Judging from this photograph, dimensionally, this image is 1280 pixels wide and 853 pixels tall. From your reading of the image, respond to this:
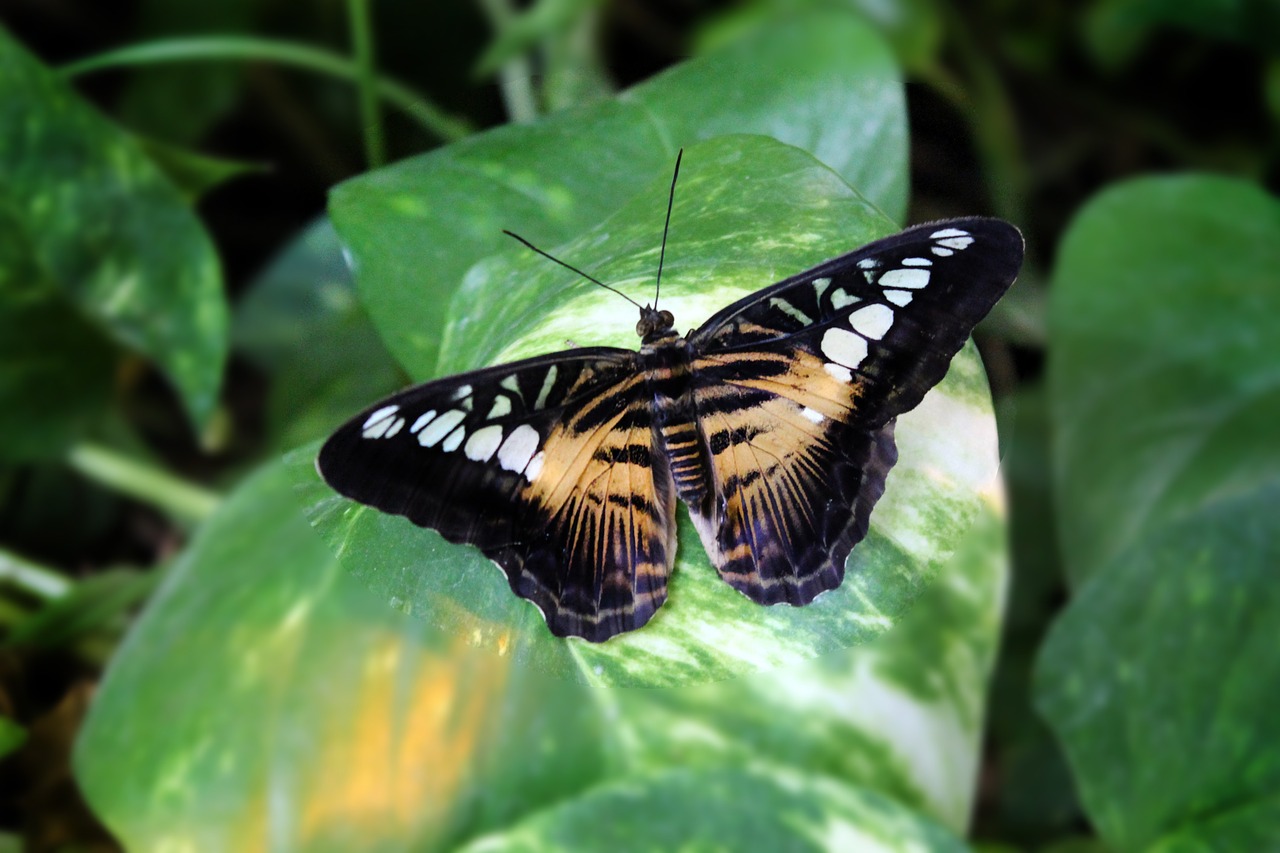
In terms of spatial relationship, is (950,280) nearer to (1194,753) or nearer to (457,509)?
(457,509)

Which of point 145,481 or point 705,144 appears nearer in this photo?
point 705,144

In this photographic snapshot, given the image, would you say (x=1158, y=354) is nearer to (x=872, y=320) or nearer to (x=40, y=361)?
(x=872, y=320)

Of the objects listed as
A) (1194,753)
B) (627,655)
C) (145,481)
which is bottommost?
(145,481)

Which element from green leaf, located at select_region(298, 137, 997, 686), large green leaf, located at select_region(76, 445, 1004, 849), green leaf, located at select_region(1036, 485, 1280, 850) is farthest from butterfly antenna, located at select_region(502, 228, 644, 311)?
green leaf, located at select_region(1036, 485, 1280, 850)

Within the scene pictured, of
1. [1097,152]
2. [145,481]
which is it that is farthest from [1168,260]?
[145,481]

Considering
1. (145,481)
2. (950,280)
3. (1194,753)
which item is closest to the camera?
(950,280)

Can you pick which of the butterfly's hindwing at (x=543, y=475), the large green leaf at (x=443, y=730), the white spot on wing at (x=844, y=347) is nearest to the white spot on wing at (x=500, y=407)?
the butterfly's hindwing at (x=543, y=475)

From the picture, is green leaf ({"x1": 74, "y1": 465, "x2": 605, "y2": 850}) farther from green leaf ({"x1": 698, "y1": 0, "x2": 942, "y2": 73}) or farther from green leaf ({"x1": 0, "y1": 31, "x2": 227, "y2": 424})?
green leaf ({"x1": 698, "y1": 0, "x2": 942, "y2": 73})

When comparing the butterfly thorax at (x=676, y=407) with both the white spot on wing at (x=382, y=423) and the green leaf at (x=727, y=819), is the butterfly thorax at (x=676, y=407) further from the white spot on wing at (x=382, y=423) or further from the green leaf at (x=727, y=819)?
the green leaf at (x=727, y=819)

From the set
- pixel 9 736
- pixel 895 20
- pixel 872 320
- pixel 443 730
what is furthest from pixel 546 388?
pixel 895 20
